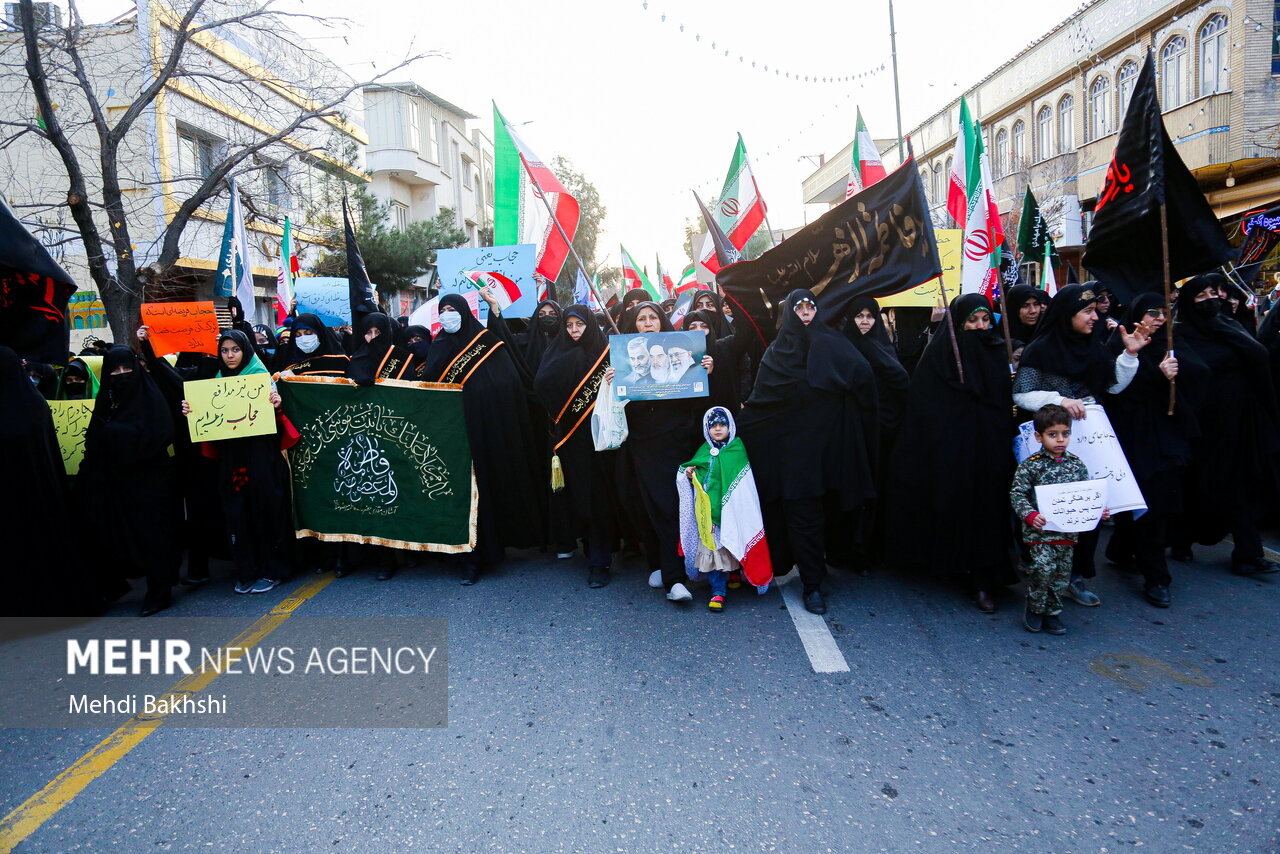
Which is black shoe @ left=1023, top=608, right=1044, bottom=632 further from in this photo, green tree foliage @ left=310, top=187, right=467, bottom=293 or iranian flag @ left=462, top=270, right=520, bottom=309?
green tree foliage @ left=310, top=187, right=467, bottom=293

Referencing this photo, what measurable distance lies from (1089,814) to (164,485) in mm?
5094

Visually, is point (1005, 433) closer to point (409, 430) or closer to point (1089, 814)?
point (1089, 814)

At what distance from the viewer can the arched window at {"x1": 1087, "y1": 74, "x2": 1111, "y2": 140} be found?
18.7 metres

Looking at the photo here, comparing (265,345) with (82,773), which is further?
(265,345)

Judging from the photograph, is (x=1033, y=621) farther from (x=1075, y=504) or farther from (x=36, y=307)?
(x=36, y=307)

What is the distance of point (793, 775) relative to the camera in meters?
2.78

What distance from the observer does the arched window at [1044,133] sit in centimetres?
2147

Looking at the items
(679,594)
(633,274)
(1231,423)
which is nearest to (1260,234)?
(633,274)

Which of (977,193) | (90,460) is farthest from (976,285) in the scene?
(90,460)

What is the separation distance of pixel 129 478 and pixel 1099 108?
71.3ft

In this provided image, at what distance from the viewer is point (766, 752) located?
294 centimetres

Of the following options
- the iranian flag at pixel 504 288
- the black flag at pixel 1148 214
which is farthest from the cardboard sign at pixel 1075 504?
the iranian flag at pixel 504 288

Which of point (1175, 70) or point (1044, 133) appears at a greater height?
point (1044, 133)

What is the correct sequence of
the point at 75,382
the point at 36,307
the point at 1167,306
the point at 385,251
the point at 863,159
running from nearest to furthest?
the point at 36,307
the point at 1167,306
the point at 75,382
the point at 863,159
the point at 385,251
